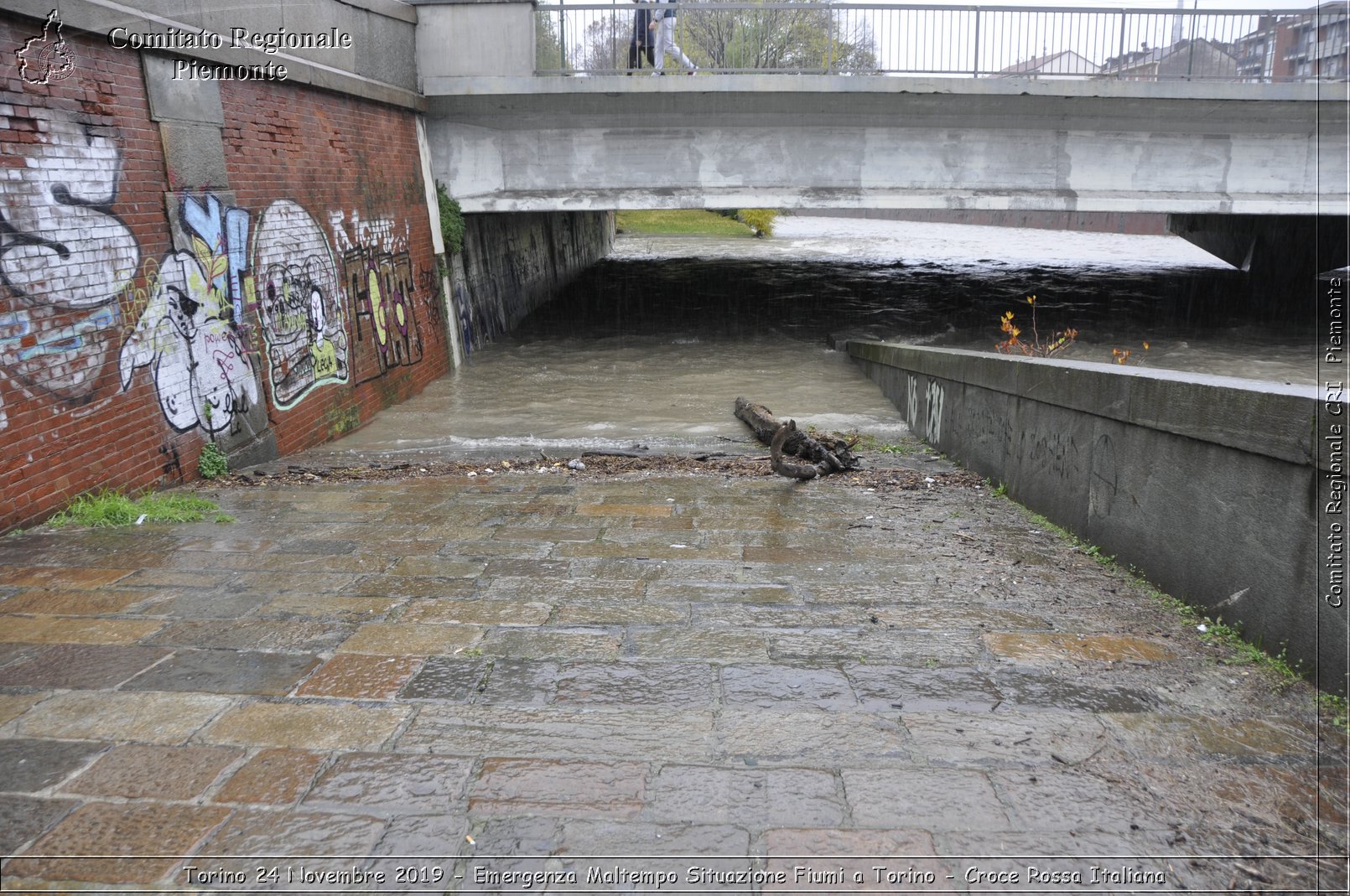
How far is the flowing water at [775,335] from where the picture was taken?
10.8 metres

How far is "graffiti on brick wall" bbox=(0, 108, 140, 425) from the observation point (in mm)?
5480

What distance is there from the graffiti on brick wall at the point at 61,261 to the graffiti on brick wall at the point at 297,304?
6.33 feet

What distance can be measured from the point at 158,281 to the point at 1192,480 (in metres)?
6.93

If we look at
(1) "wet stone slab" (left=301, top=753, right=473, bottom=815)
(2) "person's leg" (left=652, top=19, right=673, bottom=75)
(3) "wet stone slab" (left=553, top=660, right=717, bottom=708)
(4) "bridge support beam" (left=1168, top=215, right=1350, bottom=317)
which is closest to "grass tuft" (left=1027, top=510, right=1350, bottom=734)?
(3) "wet stone slab" (left=553, top=660, right=717, bottom=708)

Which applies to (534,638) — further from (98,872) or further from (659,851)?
(98,872)

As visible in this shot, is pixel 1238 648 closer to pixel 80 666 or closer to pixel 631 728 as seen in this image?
pixel 631 728

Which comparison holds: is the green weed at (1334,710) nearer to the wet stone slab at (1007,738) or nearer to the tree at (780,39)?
the wet stone slab at (1007,738)

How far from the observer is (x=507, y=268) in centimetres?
1814

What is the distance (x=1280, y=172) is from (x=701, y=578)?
13925 mm

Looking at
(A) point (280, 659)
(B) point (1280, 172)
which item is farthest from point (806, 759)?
(B) point (1280, 172)

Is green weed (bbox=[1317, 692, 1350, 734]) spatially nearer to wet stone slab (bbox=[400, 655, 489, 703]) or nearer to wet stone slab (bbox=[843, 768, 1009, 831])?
wet stone slab (bbox=[843, 768, 1009, 831])

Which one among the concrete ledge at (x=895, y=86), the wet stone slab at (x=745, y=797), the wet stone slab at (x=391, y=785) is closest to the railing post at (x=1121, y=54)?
the concrete ledge at (x=895, y=86)

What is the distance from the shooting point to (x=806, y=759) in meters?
2.85

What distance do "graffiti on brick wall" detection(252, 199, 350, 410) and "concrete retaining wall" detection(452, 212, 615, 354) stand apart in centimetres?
471
